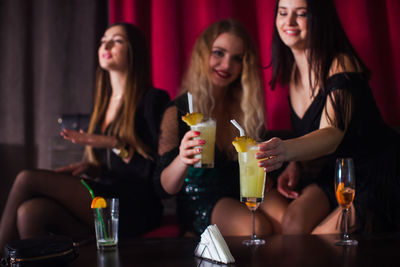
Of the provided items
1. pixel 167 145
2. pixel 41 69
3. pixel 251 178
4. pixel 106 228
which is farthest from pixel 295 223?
pixel 41 69

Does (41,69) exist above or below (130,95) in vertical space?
above

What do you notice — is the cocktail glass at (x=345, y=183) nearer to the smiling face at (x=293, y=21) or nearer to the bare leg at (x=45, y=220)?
the smiling face at (x=293, y=21)

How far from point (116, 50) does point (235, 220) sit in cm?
131

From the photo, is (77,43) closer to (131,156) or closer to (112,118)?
(112,118)

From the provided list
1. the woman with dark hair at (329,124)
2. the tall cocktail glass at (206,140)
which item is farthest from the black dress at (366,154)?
the tall cocktail glass at (206,140)

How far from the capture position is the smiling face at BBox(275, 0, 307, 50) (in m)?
2.05

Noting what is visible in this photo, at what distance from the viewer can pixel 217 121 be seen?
2.20 metres

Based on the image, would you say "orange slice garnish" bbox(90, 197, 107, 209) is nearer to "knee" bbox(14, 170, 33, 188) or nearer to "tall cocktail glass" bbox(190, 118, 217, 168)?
"tall cocktail glass" bbox(190, 118, 217, 168)

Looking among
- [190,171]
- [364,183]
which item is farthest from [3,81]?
[364,183]

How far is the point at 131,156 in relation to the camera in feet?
8.09

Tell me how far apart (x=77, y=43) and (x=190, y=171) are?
154 centimetres

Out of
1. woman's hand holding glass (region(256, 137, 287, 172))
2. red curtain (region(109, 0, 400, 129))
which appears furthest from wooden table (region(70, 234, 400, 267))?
red curtain (region(109, 0, 400, 129))

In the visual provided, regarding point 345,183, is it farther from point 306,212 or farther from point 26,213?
point 26,213

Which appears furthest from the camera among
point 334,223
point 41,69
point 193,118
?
point 41,69
